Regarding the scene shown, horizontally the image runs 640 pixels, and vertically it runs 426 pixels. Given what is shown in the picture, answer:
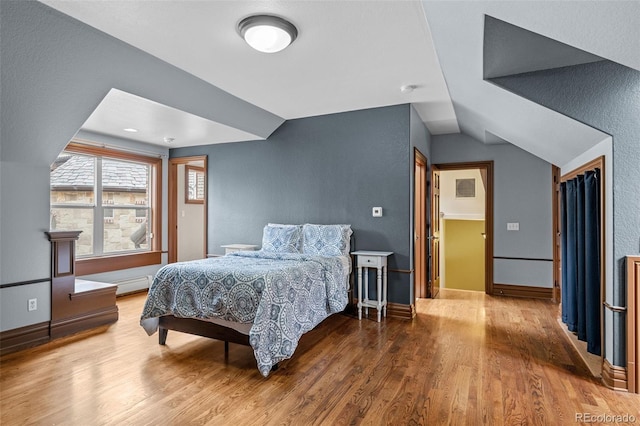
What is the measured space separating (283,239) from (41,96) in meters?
2.80

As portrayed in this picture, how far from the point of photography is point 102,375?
8.66 ft

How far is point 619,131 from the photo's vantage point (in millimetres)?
2432

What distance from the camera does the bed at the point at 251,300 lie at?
2666 mm

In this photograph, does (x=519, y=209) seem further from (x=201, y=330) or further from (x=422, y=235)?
(x=201, y=330)

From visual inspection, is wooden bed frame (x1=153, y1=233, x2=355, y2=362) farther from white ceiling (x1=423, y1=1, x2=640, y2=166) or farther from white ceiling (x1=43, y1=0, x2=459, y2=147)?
white ceiling (x1=423, y1=1, x2=640, y2=166)

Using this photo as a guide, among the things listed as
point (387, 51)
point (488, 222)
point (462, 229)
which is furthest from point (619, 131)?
point (462, 229)

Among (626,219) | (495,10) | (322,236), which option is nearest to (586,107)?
(626,219)

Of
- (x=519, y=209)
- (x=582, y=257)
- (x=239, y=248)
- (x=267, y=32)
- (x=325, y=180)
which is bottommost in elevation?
(x=239, y=248)

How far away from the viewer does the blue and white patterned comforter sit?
265 cm

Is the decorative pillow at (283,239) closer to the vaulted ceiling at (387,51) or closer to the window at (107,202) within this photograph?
the vaulted ceiling at (387,51)

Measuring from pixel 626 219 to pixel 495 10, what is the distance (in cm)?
172

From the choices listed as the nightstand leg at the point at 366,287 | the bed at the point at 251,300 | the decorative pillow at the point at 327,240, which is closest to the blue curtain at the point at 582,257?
the nightstand leg at the point at 366,287

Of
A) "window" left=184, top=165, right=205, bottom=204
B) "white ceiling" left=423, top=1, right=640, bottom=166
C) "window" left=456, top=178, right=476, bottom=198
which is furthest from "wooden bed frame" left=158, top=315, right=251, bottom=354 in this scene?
"window" left=456, top=178, right=476, bottom=198

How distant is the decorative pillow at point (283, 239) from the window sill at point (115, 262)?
7.42ft
